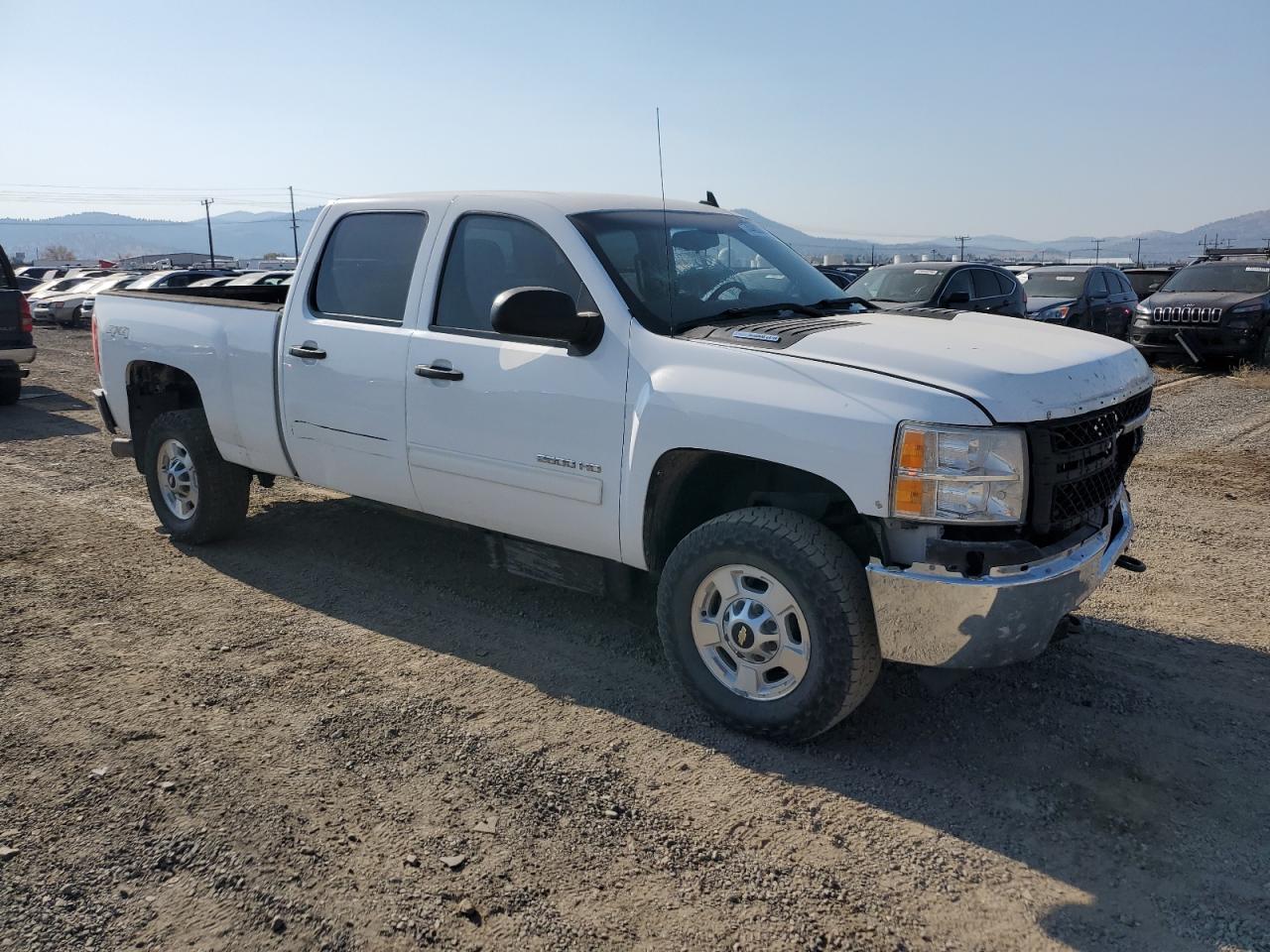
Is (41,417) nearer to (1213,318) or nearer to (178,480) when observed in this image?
(178,480)

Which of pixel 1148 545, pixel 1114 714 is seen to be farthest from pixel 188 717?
pixel 1148 545

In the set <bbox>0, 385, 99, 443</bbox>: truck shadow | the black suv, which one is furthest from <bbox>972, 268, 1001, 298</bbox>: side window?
<bbox>0, 385, 99, 443</bbox>: truck shadow

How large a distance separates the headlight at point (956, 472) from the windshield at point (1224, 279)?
15.0 m

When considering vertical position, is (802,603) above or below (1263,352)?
above

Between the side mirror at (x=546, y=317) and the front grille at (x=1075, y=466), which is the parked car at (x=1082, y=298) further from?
the side mirror at (x=546, y=317)

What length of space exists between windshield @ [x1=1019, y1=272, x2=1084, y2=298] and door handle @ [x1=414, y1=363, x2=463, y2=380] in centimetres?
1418

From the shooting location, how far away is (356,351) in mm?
4797

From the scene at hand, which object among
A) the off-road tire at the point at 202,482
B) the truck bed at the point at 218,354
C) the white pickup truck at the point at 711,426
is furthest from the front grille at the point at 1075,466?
the off-road tire at the point at 202,482

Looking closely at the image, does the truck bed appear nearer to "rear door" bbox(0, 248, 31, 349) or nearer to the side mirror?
the side mirror

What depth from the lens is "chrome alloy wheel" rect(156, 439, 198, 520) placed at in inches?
238

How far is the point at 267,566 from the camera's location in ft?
19.0

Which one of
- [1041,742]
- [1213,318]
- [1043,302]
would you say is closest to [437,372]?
[1041,742]

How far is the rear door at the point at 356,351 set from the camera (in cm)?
469

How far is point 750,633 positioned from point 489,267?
79.6 inches
